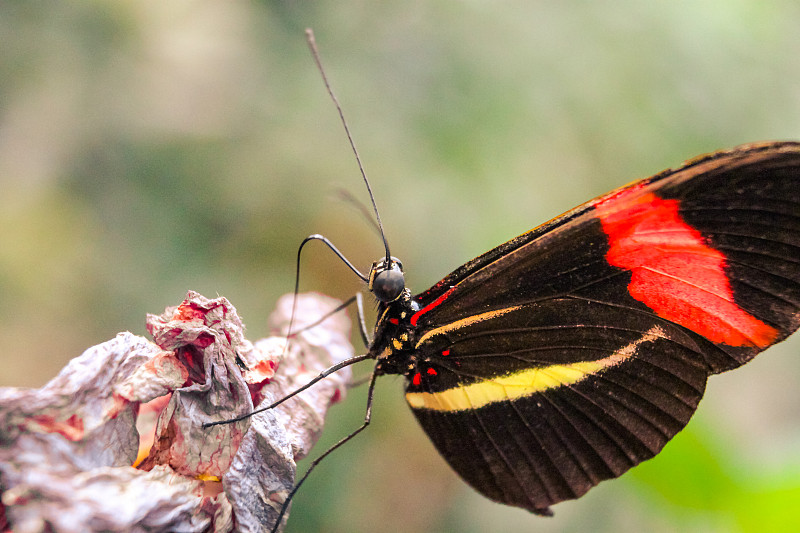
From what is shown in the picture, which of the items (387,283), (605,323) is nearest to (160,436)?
(387,283)

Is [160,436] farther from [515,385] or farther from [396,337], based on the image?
[515,385]

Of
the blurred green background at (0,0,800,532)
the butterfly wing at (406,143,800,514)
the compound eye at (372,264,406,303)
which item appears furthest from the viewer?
the blurred green background at (0,0,800,532)

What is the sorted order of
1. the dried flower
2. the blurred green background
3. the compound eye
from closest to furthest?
the dried flower < the compound eye < the blurred green background

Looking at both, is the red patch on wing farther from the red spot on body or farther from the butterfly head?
the butterfly head

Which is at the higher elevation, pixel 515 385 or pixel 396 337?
pixel 396 337

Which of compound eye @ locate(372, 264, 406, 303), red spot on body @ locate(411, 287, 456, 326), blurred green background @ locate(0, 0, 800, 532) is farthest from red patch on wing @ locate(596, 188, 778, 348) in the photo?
blurred green background @ locate(0, 0, 800, 532)

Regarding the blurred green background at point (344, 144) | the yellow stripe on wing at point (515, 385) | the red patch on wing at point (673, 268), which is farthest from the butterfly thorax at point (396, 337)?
the blurred green background at point (344, 144)

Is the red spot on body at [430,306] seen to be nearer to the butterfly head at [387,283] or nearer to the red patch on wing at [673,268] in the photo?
the butterfly head at [387,283]
